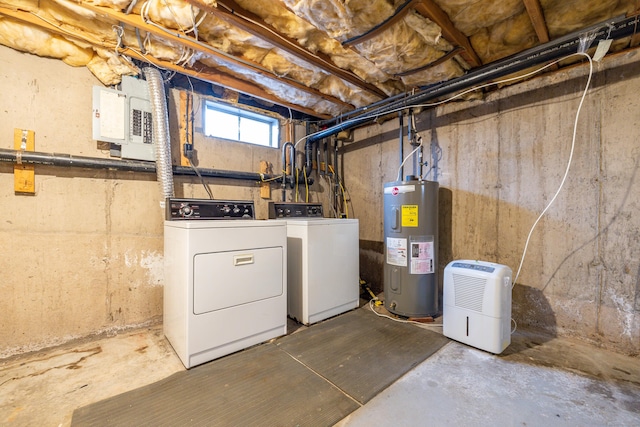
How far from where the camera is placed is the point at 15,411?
1.26 m

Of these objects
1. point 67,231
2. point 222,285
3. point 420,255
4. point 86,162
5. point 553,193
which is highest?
point 86,162

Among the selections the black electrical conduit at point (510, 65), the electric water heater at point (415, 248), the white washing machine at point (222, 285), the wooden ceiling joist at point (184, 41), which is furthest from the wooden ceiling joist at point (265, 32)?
the white washing machine at point (222, 285)

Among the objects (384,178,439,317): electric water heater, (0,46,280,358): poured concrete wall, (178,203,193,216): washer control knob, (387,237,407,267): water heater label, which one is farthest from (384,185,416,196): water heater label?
(0,46,280,358): poured concrete wall

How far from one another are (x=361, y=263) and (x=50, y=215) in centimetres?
300

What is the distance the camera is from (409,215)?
230 centimetres

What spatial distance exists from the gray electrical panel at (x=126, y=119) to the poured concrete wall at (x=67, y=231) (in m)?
0.11

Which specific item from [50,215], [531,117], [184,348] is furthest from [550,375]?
[50,215]

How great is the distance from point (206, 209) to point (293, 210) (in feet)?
3.14

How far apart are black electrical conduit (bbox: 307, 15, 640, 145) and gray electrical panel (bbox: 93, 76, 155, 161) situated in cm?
188

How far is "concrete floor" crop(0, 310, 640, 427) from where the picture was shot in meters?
1.22

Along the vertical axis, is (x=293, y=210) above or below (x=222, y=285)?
above

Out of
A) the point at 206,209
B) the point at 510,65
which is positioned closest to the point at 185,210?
the point at 206,209

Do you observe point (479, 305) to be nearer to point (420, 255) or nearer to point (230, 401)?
point (420, 255)

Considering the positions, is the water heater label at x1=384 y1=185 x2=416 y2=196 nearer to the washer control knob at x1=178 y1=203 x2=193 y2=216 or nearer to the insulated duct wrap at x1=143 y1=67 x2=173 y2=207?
the washer control knob at x1=178 y1=203 x2=193 y2=216
